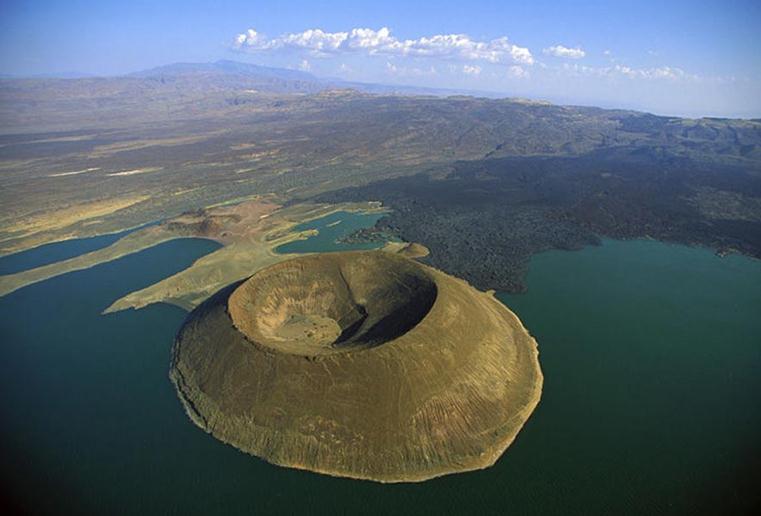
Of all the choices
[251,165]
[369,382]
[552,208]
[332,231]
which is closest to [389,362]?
[369,382]

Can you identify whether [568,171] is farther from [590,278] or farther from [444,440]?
[444,440]

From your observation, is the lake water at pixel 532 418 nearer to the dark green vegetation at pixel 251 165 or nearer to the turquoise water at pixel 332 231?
the turquoise water at pixel 332 231

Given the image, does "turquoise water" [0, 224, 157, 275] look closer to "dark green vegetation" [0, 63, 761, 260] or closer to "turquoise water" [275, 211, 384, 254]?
"dark green vegetation" [0, 63, 761, 260]

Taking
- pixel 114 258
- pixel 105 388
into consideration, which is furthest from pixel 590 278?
pixel 114 258

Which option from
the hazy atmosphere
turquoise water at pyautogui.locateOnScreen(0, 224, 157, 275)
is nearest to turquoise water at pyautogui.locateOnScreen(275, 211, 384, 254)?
the hazy atmosphere

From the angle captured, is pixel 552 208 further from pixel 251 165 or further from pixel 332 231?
pixel 251 165
